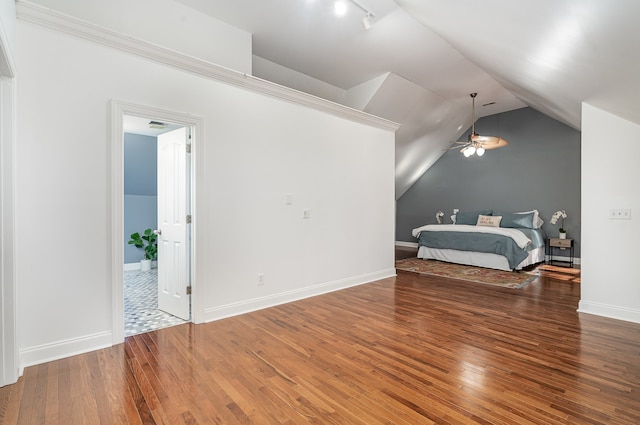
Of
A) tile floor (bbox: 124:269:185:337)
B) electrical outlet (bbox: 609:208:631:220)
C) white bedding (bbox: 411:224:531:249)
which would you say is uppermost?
electrical outlet (bbox: 609:208:631:220)

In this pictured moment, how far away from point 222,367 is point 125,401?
2.03 ft

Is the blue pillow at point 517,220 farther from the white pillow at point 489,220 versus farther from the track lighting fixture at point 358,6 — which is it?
the track lighting fixture at point 358,6

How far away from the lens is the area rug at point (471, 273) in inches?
201

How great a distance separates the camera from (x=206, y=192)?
3295mm

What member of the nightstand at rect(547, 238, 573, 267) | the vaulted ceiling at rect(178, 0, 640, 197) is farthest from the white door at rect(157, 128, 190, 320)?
the nightstand at rect(547, 238, 573, 267)

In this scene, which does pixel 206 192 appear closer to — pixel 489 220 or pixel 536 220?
pixel 489 220

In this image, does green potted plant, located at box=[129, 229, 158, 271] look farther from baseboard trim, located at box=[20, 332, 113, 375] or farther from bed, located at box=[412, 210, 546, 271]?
bed, located at box=[412, 210, 546, 271]

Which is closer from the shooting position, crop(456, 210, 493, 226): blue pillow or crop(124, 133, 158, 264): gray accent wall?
crop(124, 133, 158, 264): gray accent wall

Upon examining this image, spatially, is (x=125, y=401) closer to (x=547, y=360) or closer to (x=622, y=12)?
(x=547, y=360)

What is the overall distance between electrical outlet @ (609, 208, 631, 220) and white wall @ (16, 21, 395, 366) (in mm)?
2868

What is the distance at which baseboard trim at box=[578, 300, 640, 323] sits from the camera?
11.0 ft

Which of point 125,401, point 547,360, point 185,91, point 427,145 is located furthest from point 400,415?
point 427,145

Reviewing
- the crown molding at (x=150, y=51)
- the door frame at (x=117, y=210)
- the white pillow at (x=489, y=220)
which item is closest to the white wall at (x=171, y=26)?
the crown molding at (x=150, y=51)

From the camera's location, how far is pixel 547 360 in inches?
97.0
